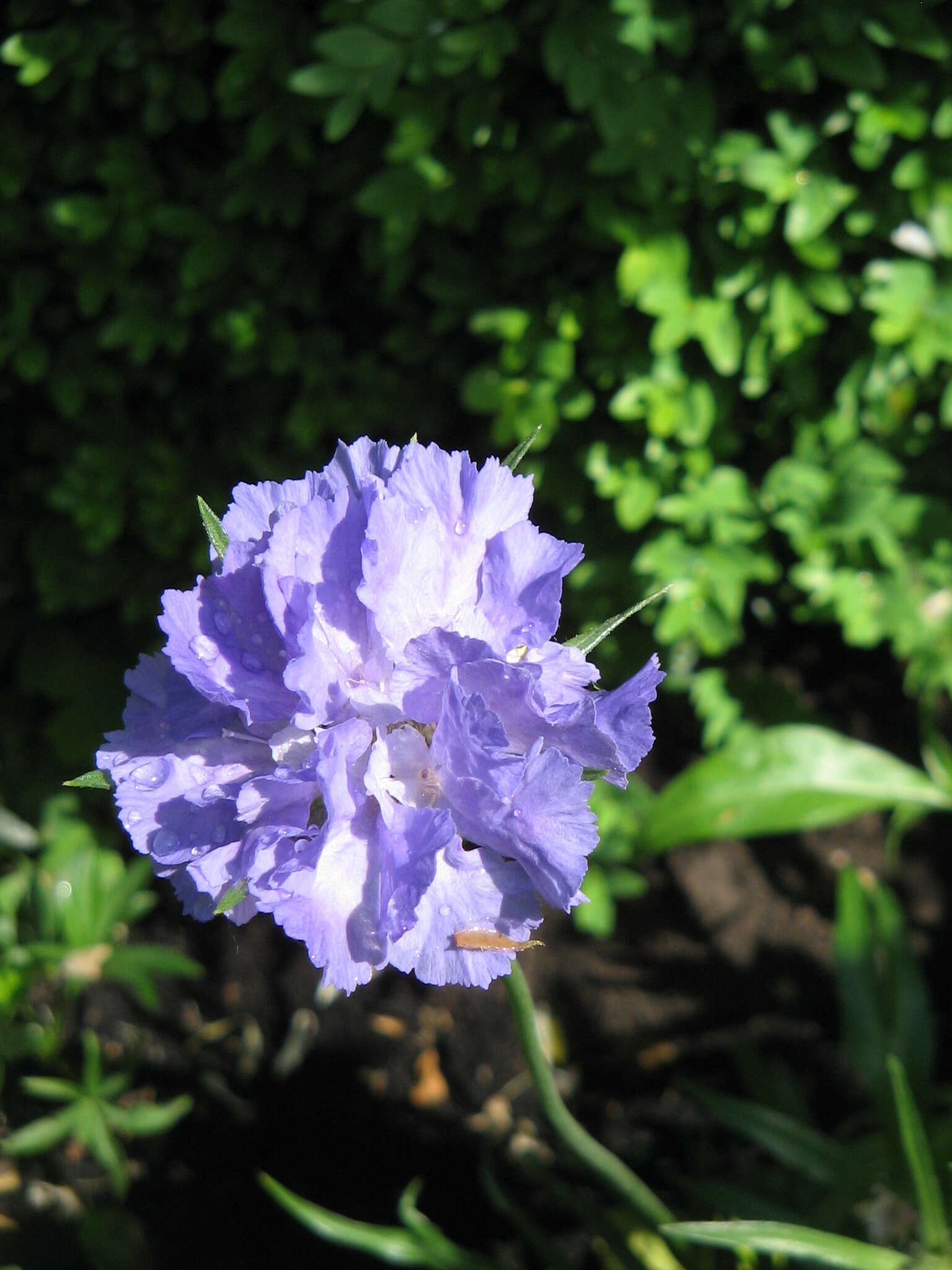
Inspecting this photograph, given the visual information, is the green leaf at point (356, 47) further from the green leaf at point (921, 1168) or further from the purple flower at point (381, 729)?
the green leaf at point (921, 1168)

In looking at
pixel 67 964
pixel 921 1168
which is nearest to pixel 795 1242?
pixel 921 1168

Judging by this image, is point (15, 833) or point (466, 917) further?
point (15, 833)

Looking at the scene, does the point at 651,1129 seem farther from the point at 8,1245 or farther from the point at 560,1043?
the point at 8,1245

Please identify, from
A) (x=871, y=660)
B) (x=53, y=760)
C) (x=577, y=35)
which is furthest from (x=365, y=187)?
(x=871, y=660)

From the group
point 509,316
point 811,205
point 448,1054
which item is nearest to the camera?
point 811,205

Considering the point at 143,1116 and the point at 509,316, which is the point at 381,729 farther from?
the point at 143,1116

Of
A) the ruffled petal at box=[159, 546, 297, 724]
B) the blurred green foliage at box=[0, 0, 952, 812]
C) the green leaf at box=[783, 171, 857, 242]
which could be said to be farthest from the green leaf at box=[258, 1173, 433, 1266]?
the green leaf at box=[783, 171, 857, 242]
